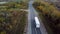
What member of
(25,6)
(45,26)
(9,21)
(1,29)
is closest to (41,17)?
(45,26)

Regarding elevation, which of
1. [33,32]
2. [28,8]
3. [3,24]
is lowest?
[33,32]

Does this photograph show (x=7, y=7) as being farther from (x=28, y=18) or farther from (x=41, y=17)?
(x=41, y=17)

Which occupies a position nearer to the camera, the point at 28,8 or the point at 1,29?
the point at 1,29

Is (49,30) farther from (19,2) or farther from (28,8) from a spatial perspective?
(19,2)

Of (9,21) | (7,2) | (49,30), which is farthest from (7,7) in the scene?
(49,30)

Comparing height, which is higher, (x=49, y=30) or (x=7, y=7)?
(x=7, y=7)

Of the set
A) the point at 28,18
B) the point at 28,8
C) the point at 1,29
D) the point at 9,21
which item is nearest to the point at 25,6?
the point at 28,8

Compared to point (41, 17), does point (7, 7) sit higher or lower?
higher
